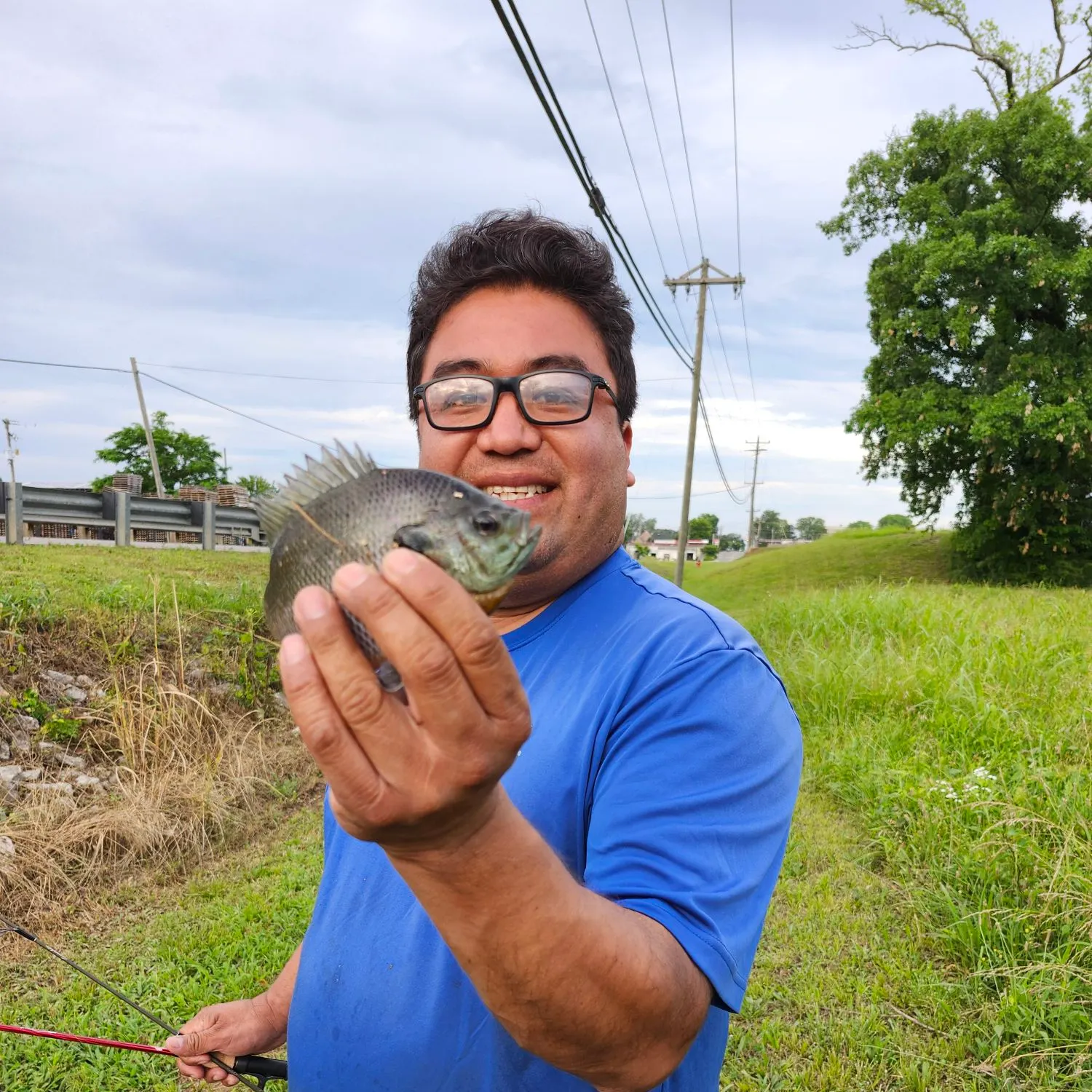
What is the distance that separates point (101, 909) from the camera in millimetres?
5273

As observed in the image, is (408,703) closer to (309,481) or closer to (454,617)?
(454,617)

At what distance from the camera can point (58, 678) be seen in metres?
6.45

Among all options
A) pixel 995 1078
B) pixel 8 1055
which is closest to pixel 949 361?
pixel 995 1078

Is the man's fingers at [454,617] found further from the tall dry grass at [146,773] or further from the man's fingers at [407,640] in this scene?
the tall dry grass at [146,773]

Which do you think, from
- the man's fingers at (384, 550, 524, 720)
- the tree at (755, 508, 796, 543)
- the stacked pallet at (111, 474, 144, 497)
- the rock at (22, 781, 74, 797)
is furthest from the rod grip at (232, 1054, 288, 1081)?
the tree at (755, 508, 796, 543)

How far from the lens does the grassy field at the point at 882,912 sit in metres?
3.88

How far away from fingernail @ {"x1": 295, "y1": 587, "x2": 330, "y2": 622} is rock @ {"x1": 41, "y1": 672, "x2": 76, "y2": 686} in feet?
20.6

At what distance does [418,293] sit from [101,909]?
4693mm

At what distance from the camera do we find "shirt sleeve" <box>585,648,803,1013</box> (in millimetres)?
1378

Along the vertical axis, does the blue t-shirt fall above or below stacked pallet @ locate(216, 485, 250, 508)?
below

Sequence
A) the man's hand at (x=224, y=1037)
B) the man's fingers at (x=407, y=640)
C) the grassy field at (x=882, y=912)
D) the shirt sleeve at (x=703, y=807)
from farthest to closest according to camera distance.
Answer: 1. the grassy field at (x=882, y=912)
2. the man's hand at (x=224, y=1037)
3. the shirt sleeve at (x=703, y=807)
4. the man's fingers at (x=407, y=640)

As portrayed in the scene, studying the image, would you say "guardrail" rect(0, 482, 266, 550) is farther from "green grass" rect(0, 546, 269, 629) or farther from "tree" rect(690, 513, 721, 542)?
"tree" rect(690, 513, 721, 542)

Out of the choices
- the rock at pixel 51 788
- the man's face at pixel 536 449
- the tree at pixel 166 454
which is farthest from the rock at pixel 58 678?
the tree at pixel 166 454

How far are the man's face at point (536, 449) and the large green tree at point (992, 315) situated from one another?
23048 millimetres
